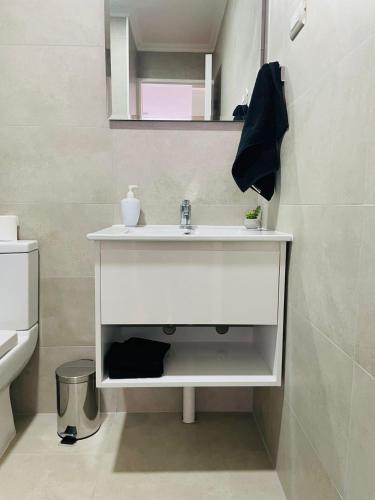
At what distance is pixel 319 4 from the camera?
967mm

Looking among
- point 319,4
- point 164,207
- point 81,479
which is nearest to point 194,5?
point 319,4

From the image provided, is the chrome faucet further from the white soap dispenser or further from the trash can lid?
the trash can lid

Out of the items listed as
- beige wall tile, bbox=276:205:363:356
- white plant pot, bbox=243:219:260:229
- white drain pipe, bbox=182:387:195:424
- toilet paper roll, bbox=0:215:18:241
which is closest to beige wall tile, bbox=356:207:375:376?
beige wall tile, bbox=276:205:363:356

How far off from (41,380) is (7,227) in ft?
2.44

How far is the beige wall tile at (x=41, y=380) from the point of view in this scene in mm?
1674

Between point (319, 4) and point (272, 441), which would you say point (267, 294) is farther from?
point (319, 4)

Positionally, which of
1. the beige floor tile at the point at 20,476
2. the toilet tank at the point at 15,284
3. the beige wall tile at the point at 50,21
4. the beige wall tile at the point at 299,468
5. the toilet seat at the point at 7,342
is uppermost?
the beige wall tile at the point at 50,21

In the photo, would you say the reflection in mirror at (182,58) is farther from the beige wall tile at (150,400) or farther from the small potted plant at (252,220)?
the beige wall tile at (150,400)

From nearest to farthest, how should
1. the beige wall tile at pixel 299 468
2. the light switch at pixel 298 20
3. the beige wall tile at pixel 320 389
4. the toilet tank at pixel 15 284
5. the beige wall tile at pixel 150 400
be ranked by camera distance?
the beige wall tile at pixel 320 389, the beige wall tile at pixel 299 468, the light switch at pixel 298 20, the toilet tank at pixel 15 284, the beige wall tile at pixel 150 400

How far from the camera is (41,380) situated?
169cm

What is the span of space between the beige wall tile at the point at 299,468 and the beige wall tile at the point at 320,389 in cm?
4

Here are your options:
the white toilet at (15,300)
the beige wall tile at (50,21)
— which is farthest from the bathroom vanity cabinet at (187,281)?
the beige wall tile at (50,21)

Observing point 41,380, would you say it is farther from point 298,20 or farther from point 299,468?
point 298,20

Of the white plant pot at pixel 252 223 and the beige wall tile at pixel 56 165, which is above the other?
the beige wall tile at pixel 56 165
